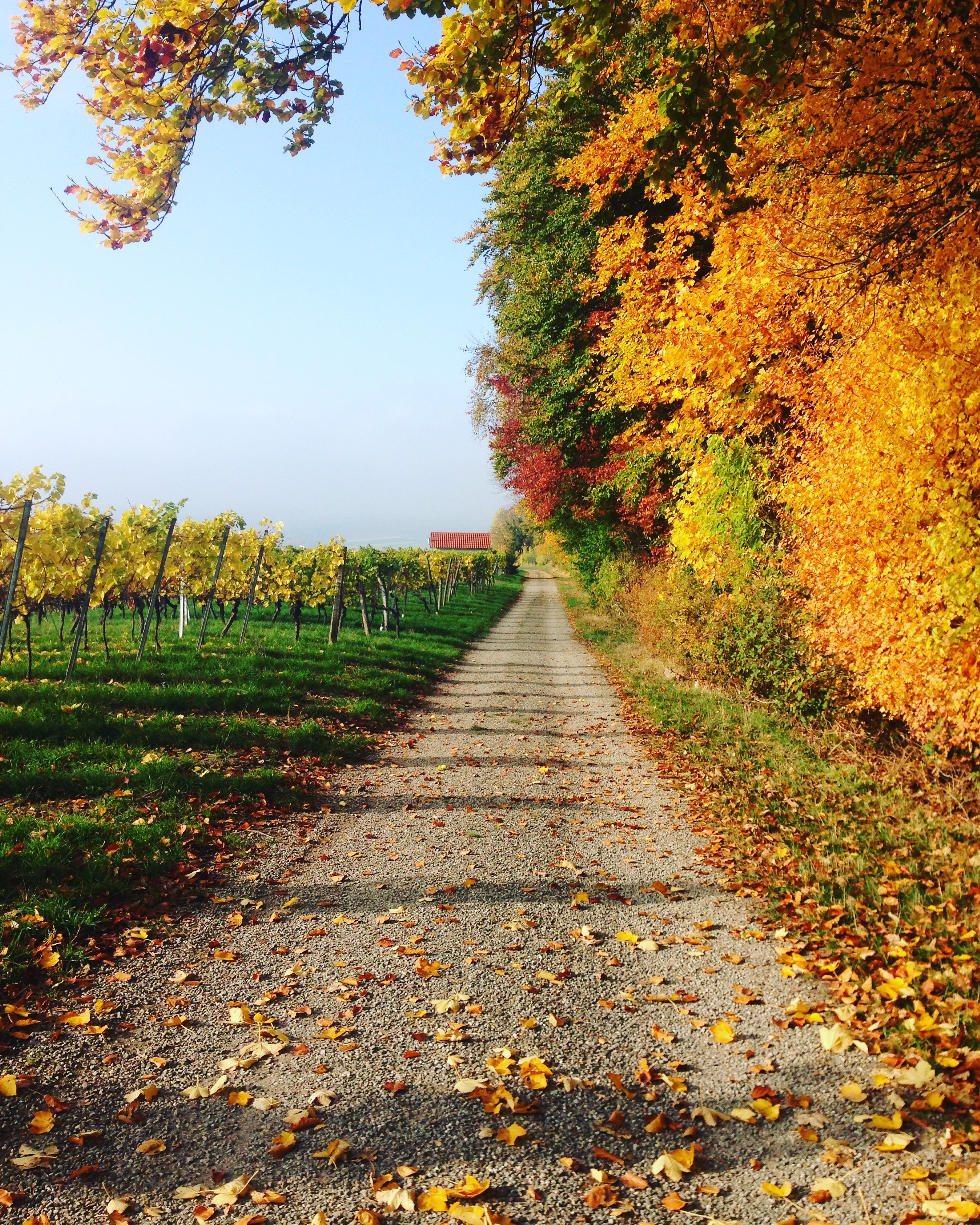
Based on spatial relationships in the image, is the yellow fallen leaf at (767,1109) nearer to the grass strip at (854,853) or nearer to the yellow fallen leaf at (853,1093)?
the yellow fallen leaf at (853,1093)

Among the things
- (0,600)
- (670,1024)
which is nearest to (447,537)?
(0,600)

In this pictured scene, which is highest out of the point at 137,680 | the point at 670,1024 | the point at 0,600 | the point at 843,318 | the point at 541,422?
the point at 541,422

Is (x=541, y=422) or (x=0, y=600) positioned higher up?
(x=541, y=422)

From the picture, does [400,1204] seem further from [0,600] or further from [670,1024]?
[0,600]

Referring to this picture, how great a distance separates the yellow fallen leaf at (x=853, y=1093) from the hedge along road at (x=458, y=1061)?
1.4 inches

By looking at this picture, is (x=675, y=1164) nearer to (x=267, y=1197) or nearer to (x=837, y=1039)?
(x=837, y=1039)

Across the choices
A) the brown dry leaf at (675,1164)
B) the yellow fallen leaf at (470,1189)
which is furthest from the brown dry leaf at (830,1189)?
the yellow fallen leaf at (470,1189)

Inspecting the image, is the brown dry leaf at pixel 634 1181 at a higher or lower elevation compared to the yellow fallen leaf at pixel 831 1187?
lower

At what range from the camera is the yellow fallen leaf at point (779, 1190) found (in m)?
2.59

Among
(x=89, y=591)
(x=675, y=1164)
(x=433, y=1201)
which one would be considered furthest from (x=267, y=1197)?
(x=89, y=591)

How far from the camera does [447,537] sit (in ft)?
403

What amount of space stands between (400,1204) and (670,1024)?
1644mm

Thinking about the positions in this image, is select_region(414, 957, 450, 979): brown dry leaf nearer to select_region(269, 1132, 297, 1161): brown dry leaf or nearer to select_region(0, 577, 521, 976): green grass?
select_region(269, 1132, 297, 1161): brown dry leaf

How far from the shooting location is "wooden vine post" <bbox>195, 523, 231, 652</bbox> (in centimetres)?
1321
